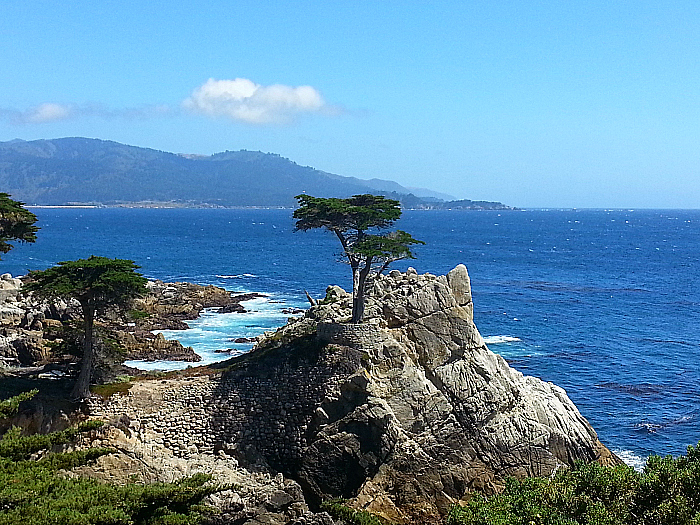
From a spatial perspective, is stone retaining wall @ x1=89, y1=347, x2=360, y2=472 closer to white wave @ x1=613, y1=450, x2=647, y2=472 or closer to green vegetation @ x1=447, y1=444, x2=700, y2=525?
green vegetation @ x1=447, y1=444, x2=700, y2=525

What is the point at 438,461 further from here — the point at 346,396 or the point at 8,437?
the point at 8,437

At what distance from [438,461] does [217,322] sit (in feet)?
117

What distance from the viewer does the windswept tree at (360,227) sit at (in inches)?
1193

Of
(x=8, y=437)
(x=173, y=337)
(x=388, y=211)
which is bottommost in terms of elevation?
(x=173, y=337)

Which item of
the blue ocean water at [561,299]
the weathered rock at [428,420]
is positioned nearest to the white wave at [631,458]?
the blue ocean water at [561,299]

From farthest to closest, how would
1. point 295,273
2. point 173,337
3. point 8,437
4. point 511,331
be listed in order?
1. point 295,273
2. point 511,331
3. point 173,337
4. point 8,437

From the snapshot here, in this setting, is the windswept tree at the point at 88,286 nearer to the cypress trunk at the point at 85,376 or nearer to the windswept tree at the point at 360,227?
the cypress trunk at the point at 85,376

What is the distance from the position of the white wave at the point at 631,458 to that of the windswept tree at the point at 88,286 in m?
23.4

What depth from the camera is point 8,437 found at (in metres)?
17.1

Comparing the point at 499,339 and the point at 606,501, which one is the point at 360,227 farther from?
the point at 499,339

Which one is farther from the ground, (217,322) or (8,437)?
(8,437)

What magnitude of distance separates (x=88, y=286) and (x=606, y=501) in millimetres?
19532

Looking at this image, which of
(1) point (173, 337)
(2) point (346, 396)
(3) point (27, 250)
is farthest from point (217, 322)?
(3) point (27, 250)

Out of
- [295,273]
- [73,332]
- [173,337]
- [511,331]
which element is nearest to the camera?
[73,332]
